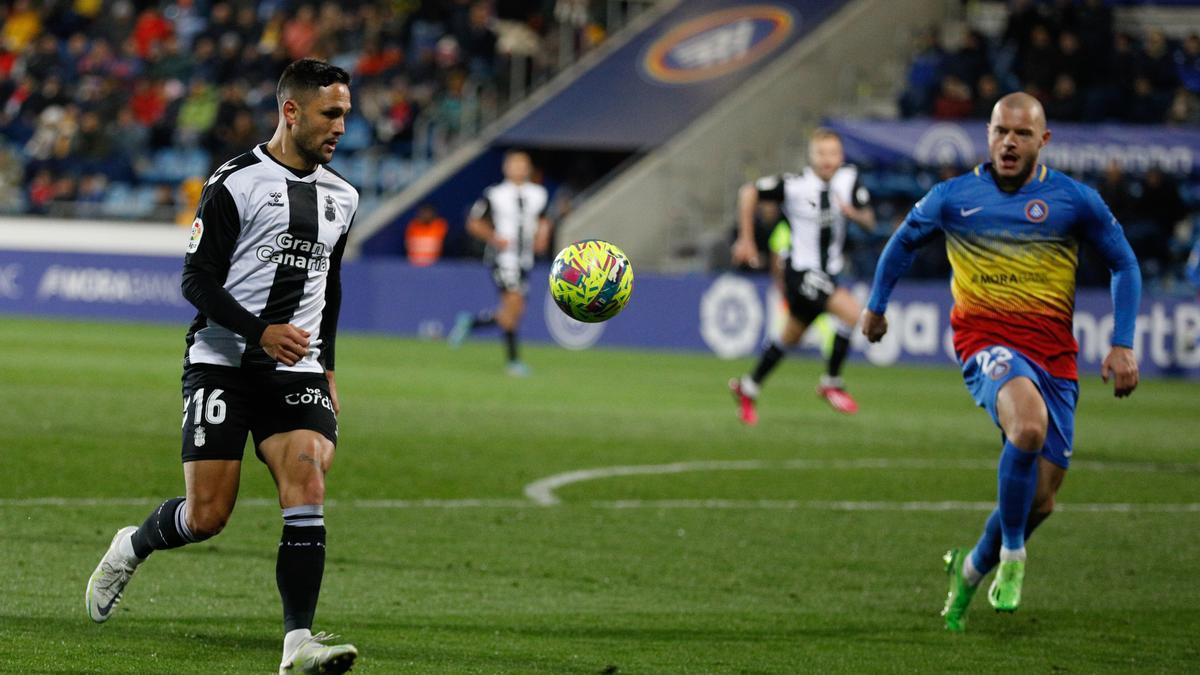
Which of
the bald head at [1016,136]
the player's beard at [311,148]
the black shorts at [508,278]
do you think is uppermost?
the bald head at [1016,136]

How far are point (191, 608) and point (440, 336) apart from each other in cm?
2001

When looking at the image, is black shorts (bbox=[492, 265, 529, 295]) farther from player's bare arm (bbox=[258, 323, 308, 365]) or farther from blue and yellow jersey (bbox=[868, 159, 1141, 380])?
player's bare arm (bbox=[258, 323, 308, 365])

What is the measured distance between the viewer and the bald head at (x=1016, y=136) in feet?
23.4

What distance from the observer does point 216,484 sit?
5.94 metres

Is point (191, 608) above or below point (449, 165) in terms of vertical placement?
below

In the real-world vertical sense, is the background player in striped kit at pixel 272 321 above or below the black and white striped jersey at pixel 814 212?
below

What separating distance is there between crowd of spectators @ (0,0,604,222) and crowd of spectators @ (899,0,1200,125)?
27.2 ft

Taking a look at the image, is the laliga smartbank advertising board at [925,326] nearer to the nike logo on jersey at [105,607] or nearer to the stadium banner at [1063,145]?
the stadium banner at [1063,145]

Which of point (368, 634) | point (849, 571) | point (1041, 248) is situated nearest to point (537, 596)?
point (368, 634)

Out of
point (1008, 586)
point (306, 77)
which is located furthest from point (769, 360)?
point (306, 77)

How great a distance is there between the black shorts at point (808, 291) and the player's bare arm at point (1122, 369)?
8.17 metres

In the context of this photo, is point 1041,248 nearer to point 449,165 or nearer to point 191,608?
point 191,608

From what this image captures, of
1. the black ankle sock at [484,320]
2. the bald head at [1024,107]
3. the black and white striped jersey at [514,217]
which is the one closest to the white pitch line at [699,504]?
the bald head at [1024,107]

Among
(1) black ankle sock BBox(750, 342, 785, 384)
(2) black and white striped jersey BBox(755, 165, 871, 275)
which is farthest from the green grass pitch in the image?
(2) black and white striped jersey BBox(755, 165, 871, 275)
